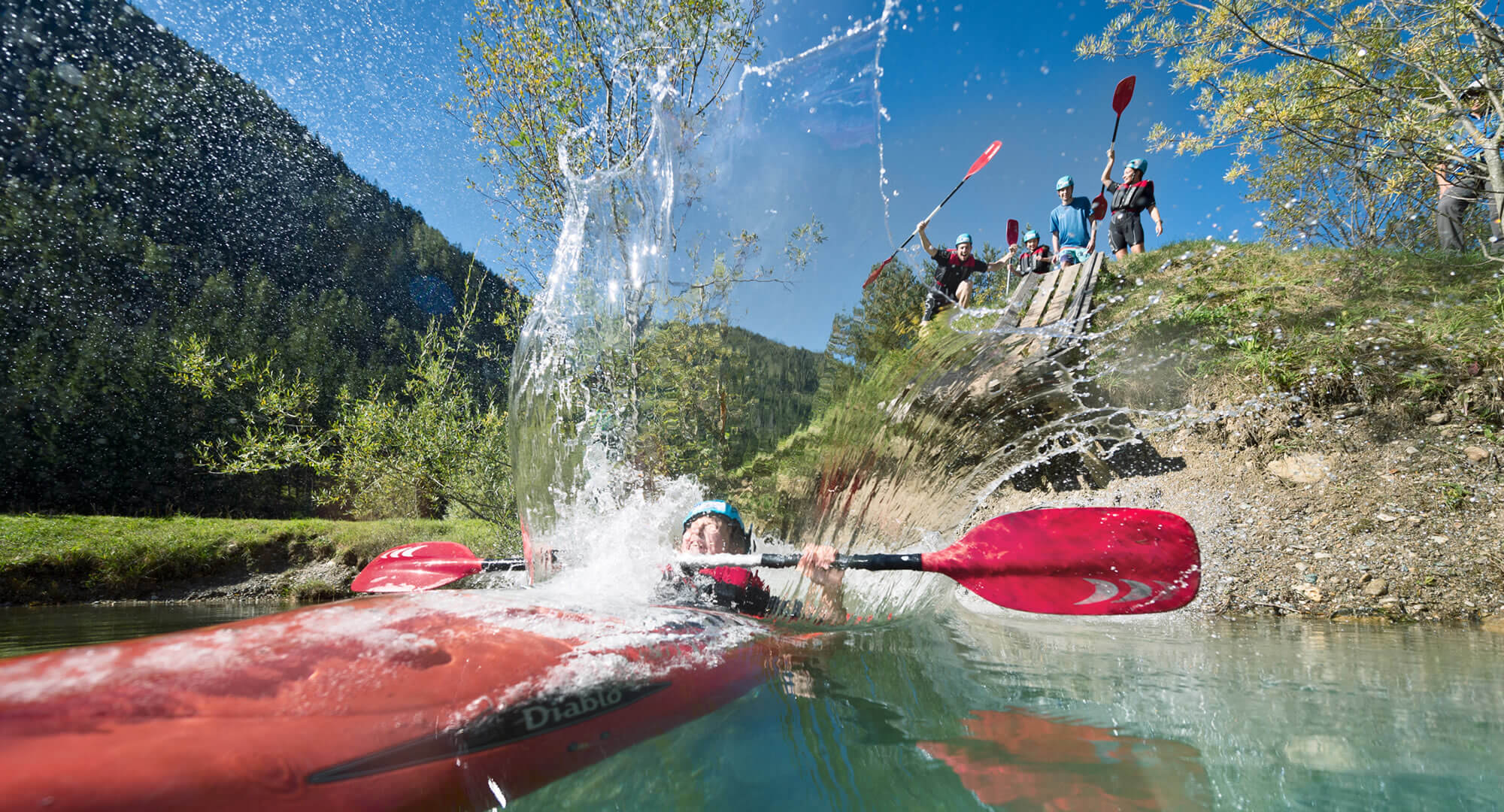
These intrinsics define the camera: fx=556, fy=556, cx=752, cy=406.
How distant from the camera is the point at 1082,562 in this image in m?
2.62

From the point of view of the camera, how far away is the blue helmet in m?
3.45

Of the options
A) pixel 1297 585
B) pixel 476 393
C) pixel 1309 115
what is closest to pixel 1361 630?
pixel 1297 585

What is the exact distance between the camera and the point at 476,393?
9.16 m

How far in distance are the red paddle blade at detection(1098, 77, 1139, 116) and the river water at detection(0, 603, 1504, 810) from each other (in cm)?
438

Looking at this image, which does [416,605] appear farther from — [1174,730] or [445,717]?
[1174,730]

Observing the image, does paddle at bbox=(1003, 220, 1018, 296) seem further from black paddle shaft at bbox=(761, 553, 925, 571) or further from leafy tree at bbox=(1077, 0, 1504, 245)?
black paddle shaft at bbox=(761, 553, 925, 571)

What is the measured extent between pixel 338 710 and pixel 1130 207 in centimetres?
835

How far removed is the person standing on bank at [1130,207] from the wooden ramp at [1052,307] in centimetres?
108

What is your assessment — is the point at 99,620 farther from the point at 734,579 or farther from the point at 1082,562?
the point at 1082,562

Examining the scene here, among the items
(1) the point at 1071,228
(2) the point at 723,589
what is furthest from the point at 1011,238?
(2) the point at 723,589

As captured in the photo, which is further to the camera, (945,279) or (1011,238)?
(1011,238)

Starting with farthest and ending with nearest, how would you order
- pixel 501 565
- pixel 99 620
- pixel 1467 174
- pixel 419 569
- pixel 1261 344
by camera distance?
pixel 99 620
pixel 1261 344
pixel 1467 174
pixel 419 569
pixel 501 565

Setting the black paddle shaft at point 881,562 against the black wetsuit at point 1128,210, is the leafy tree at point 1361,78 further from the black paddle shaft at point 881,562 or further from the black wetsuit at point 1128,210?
the black paddle shaft at point 881,562

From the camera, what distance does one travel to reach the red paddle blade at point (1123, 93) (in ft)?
16.1
